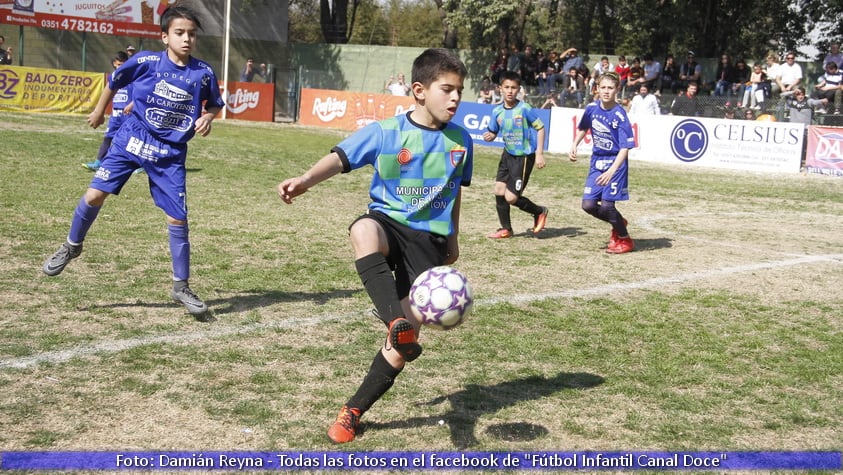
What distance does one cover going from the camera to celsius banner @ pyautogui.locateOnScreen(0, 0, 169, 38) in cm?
3469

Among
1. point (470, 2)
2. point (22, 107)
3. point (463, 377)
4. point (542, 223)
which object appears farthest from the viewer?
point (470, 2)

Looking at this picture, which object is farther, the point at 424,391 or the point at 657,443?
the point at 424,391

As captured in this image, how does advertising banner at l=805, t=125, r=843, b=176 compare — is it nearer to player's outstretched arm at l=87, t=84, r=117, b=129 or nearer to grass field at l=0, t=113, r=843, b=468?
grass field at l=0, t=113, r=843, b=468

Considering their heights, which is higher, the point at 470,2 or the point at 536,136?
the point at 470,2

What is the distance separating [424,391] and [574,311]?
241 cm

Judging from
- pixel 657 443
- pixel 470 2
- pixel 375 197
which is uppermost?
pixel 470 2

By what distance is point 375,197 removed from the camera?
4.56 meters

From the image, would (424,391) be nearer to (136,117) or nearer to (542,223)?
(136,117)

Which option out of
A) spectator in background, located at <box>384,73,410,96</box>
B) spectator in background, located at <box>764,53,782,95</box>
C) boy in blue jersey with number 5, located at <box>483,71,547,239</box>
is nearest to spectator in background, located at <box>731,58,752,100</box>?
spectator in background, located at <box>764,53,782,95</box>

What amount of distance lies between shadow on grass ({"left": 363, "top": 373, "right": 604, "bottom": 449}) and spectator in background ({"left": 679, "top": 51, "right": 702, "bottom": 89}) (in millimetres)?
23062

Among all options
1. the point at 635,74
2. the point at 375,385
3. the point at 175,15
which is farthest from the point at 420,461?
the point at 635,74

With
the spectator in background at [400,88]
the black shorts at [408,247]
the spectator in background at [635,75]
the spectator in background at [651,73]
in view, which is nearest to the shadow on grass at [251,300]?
the black shorts at [408,247]

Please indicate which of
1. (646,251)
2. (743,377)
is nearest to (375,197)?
(743,377)

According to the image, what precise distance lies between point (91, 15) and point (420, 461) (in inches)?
1432
